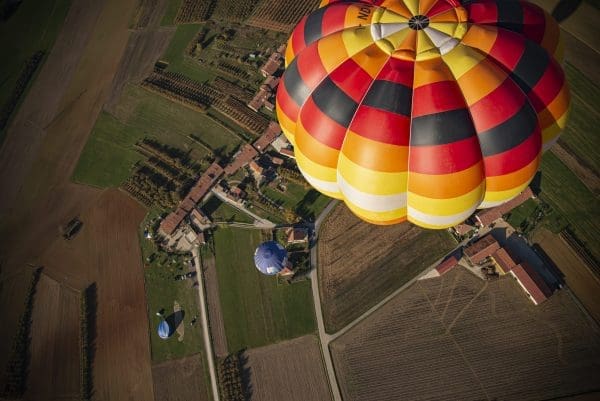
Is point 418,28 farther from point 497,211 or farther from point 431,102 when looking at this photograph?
point 497,211

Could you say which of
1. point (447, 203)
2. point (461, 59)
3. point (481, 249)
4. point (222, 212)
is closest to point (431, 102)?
point (461, 59)

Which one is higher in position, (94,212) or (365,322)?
(94,212)

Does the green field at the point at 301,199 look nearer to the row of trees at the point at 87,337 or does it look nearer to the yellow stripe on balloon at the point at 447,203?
the yellow stripe on balloon at the point at 447,203

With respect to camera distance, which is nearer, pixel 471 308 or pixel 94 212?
pixel 471 308

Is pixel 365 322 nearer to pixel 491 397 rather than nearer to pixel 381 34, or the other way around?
pixel 491 397

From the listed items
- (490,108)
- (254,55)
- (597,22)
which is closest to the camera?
(490,108)

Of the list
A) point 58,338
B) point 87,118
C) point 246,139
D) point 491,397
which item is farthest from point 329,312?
point 87,118
